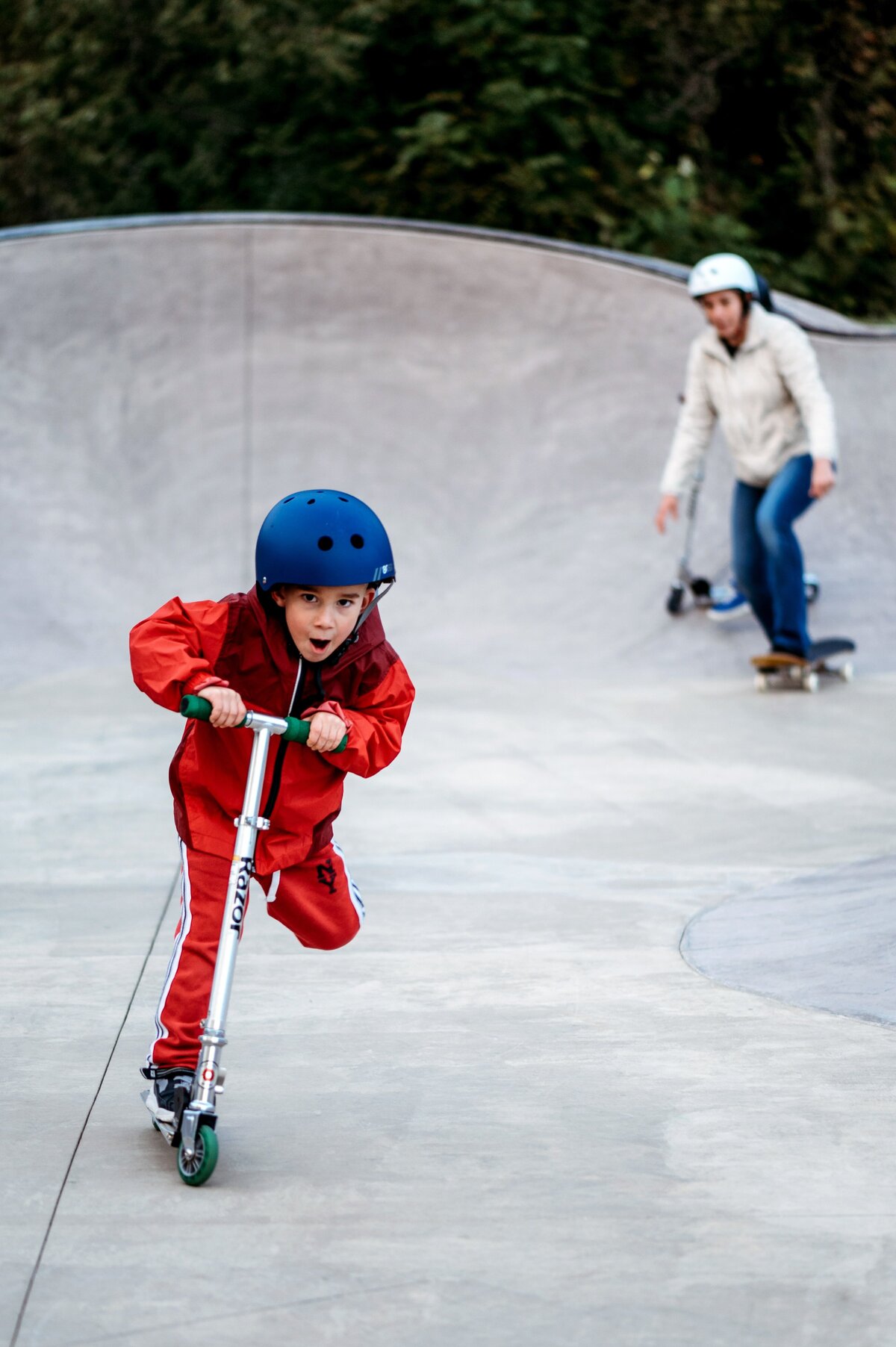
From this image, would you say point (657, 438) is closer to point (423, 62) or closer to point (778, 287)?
point (778, 287)

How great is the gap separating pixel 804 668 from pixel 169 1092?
21.0 ft

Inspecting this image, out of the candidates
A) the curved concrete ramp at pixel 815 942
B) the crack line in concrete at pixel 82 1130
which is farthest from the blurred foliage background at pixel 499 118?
the crack line in concrete at pixel 82 1130

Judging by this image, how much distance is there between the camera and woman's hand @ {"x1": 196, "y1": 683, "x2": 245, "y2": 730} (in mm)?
2709

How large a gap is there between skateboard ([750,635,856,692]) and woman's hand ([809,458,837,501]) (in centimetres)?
104

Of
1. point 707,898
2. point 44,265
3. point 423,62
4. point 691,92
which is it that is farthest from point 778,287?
point 707,898

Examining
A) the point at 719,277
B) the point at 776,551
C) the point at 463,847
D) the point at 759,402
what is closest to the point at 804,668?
the point at 776,551

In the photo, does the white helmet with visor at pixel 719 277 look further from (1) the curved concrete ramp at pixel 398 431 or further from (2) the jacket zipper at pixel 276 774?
(2) the jacket zipper at pixel 276 774

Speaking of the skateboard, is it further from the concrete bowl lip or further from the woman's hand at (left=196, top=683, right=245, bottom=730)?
the woman's hand at (left=196, top=683, right=245, bottom=730)

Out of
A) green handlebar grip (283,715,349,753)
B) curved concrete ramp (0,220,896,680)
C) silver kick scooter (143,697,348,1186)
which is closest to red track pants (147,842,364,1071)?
silver kick scooter (143,697,348,1186)

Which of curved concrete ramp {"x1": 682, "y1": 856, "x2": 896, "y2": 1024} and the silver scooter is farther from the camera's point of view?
the silver scooter

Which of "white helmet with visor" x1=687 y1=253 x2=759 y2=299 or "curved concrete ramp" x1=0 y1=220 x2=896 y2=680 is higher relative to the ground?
"white helmet with visor" x1=687 y1=253 x2=759 y2=299

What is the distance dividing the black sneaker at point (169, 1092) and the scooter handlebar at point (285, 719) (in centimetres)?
66

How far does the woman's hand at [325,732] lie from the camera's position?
2775 mm

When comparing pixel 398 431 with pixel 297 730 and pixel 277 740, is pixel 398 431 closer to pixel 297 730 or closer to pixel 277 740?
pixel 277 740
